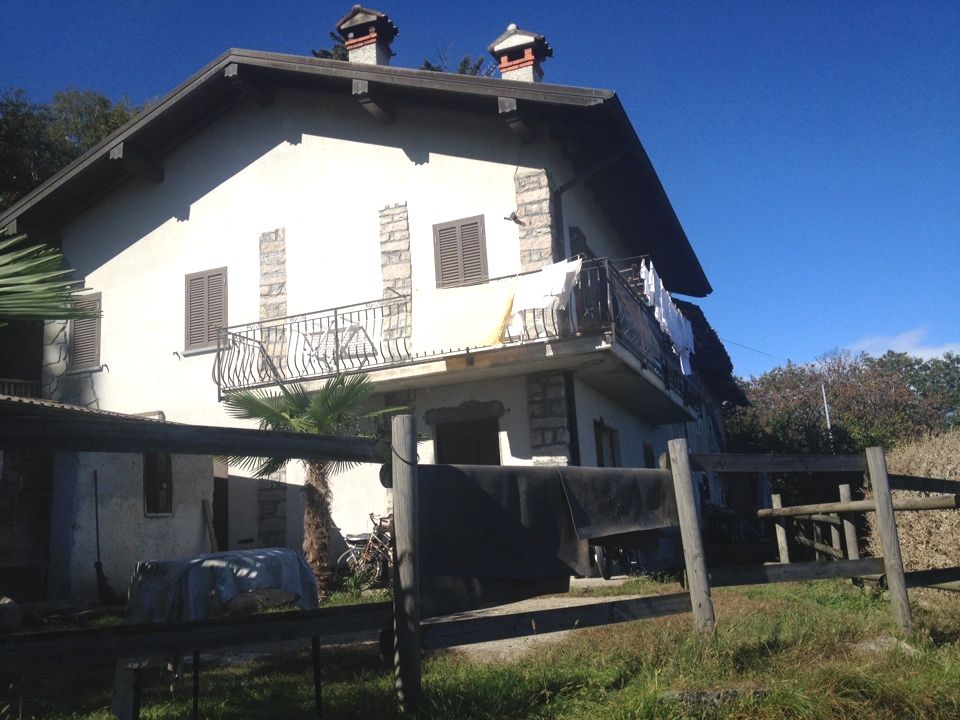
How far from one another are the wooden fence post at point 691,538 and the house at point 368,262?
6627mm

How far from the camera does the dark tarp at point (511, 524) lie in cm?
432

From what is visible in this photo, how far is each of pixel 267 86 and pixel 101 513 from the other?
7.73 metres

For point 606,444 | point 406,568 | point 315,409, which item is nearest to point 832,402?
point 606,444

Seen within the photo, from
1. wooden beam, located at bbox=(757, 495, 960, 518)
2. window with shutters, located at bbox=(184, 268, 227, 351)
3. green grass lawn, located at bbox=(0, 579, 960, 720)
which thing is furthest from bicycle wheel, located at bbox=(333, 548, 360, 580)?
wooden beam, located at bbox=(757, 495, 960, 518)

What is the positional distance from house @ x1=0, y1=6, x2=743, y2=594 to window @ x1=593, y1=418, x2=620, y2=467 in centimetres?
4

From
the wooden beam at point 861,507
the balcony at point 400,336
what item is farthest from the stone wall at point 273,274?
the wooden beam at point 861,507

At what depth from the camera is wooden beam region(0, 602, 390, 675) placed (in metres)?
3.27

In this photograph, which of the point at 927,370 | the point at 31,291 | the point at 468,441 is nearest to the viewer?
the point at 31,291

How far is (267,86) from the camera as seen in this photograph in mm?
15430

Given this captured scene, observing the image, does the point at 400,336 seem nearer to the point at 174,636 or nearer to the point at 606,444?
the point at 606,444

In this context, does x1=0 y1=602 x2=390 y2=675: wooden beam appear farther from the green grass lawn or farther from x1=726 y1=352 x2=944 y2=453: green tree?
x1=726 y1=352 x2=944 y2=453: green tree

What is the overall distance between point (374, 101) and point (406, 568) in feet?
36.8

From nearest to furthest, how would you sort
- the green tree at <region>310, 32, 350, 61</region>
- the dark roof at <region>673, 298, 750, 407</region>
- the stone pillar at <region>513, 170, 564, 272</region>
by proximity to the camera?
Answer: the stone pillar at <region>513, 170, 564, 272</region> → the dark roof at <region>673, 298, 750, 407</region> → the green tree at <region>310, 32, 350, 61</region>

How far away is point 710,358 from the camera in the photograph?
74.4 feet
